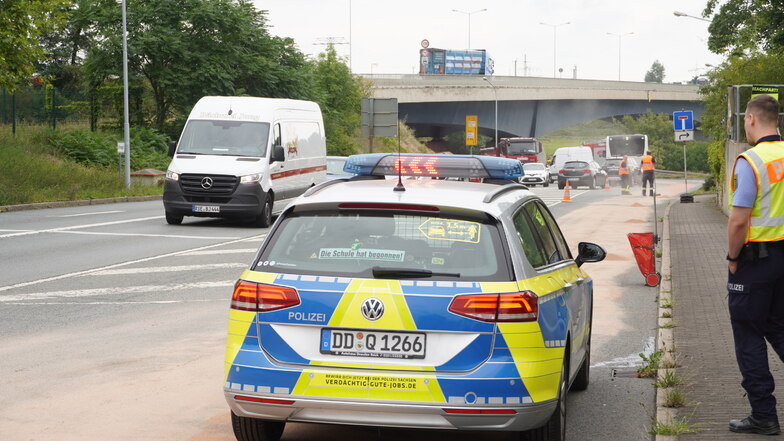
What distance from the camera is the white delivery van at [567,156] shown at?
6606 centimetres

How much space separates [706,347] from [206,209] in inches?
568

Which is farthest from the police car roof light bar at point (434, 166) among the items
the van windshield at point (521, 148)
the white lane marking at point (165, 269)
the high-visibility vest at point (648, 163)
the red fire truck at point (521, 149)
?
the van windshield at point (521, 148)

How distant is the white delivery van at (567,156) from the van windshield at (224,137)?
44.2m

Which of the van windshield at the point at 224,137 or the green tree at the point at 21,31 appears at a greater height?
the green tree at the point at 21,31

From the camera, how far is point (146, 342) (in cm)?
913

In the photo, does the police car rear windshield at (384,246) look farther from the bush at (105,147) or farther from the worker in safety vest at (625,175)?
the worker in safety vest at (625,175)

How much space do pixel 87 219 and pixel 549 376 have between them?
20.1 m

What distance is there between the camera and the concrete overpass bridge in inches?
2987

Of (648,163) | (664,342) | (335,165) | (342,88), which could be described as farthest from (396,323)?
(342,88)

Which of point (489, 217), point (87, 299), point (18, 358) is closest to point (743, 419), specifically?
point (489, 217)

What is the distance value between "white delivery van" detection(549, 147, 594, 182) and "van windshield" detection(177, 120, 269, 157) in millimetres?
44219

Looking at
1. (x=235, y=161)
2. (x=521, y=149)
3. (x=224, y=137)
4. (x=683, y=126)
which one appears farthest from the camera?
(x=521, y=149)

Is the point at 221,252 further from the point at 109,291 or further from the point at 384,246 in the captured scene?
the point at 384,246

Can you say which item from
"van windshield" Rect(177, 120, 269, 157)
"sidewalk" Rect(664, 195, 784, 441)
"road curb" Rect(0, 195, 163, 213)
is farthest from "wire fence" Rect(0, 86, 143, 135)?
"sidewalk" Rect(664, 195, 784, 441)
